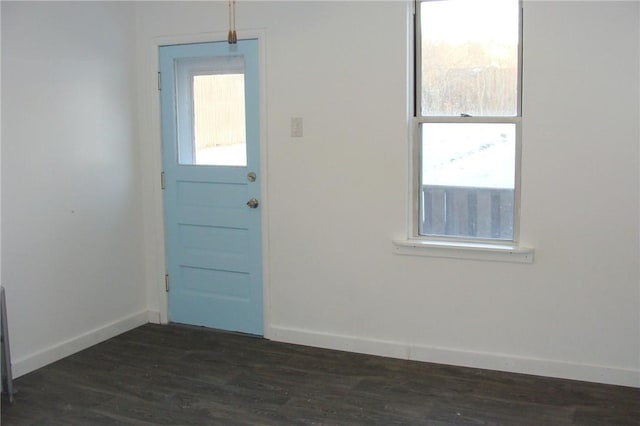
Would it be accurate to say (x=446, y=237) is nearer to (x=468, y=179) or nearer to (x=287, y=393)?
(x=468, y=179)

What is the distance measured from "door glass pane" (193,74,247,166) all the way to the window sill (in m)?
1.22

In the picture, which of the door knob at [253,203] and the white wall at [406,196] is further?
the door knob at [253,203]

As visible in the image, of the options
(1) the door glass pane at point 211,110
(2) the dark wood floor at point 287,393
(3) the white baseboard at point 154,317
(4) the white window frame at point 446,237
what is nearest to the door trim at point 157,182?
(3) the white baseboard at point 154,317

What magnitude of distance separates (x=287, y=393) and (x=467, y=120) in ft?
5.86

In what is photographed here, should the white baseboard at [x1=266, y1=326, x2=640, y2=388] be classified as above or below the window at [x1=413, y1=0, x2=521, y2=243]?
below

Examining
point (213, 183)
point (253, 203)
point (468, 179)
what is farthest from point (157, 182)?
point (468, 179)

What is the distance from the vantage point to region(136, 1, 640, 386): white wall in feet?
11.5

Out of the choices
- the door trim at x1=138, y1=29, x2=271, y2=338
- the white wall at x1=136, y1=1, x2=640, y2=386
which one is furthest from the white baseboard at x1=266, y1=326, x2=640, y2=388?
the door trim at x1=138, y1=29, x2=271, y2=338

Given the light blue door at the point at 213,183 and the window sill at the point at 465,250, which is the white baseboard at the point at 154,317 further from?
the window sill at the point at 465,250

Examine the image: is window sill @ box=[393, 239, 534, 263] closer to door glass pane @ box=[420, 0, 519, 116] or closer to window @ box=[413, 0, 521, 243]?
window @ box=[413, 0, 521, 243]

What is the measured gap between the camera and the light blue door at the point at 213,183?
173 inches

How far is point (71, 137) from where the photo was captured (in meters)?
4.12

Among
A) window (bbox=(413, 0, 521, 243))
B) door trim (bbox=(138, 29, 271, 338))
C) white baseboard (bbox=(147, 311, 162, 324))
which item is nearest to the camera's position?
→ window (bbox=(413, 0, 521, 243))

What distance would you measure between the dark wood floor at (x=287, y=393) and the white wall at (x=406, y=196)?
0.66 ft
